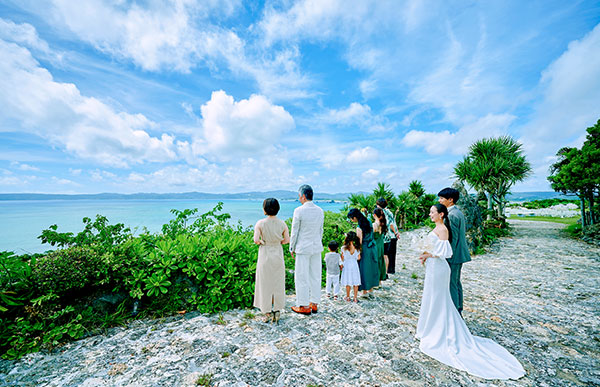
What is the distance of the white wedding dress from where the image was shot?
304 centimetres

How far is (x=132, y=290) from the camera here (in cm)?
404

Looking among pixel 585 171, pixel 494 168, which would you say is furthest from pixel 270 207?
pixel 494 168

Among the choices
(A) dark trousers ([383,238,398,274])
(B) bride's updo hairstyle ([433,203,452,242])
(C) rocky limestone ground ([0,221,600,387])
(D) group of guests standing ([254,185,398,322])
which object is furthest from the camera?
(A) dark trousers ([383,238,398,274])

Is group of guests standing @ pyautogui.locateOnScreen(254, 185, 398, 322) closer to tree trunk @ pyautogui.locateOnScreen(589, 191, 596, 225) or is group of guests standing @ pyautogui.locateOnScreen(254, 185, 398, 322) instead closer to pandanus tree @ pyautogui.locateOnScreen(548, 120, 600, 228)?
pandanus tree @ pyautogui.locateOnScreen(548, 120, 600, 228)

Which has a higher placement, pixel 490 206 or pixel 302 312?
pixel 490 206

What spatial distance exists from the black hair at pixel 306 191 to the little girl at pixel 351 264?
1430 mm

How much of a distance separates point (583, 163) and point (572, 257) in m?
5.22

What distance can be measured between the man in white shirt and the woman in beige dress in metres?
0.39

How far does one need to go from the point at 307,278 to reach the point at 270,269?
787mm

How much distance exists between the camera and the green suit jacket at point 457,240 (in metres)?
3.83

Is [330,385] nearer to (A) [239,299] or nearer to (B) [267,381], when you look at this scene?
(B) [267,381]

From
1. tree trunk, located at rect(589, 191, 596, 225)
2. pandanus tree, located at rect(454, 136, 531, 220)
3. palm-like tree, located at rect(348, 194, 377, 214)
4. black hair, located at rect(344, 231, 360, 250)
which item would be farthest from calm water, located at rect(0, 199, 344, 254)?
tree trunk, located at rect(589, 191, 596, 225)

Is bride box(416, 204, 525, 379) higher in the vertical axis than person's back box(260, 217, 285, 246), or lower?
lower

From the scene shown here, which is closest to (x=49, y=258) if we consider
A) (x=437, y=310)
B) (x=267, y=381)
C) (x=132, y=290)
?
(x=132, y=290)
